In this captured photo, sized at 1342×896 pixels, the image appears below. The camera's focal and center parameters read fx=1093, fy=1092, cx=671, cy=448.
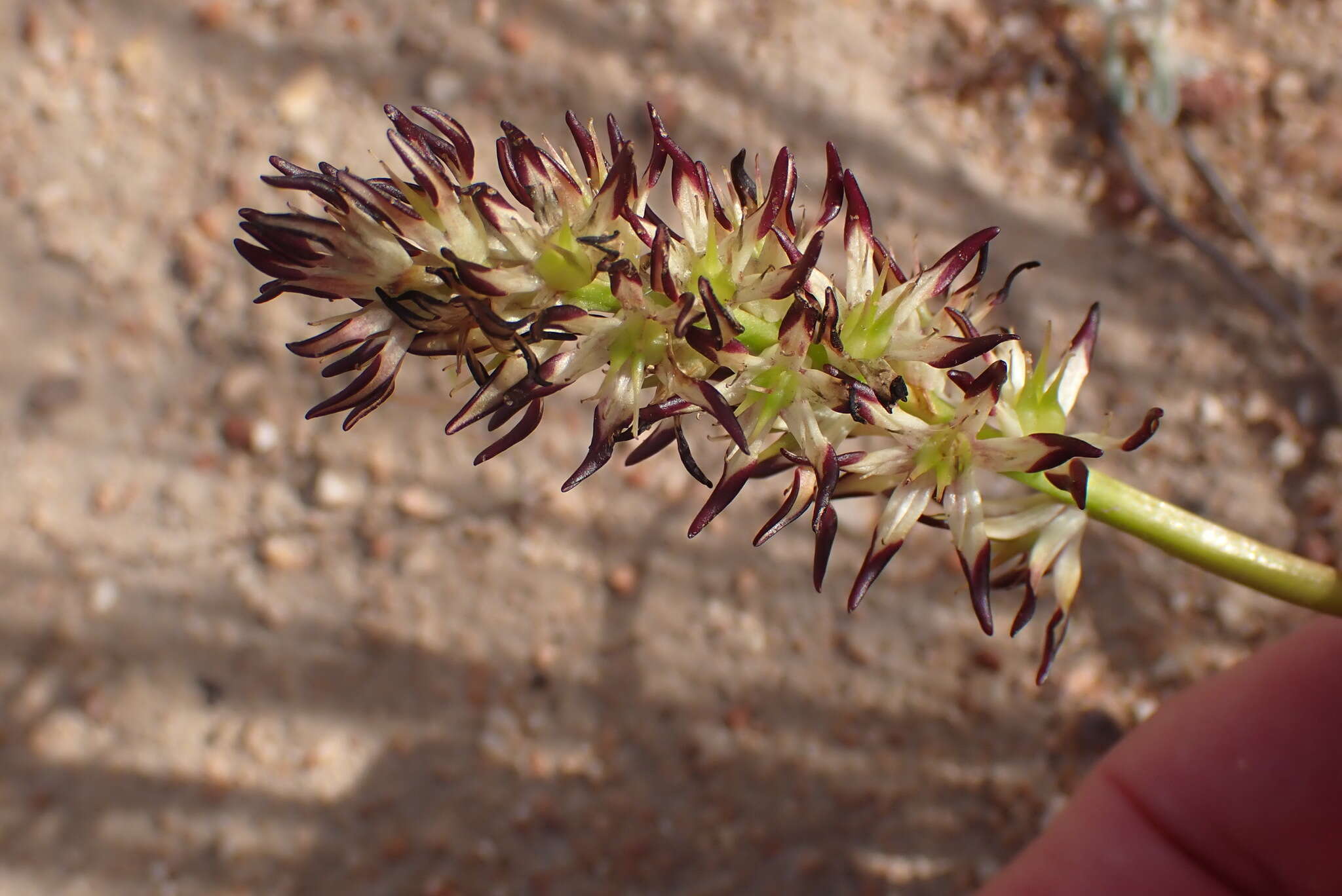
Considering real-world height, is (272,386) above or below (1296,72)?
below

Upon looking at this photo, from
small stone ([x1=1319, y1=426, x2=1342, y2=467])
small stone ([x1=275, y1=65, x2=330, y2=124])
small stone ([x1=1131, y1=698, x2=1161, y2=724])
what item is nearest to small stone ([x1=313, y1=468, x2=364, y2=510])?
small stone ([x1=275, y1=65, x2=330, y2=124])

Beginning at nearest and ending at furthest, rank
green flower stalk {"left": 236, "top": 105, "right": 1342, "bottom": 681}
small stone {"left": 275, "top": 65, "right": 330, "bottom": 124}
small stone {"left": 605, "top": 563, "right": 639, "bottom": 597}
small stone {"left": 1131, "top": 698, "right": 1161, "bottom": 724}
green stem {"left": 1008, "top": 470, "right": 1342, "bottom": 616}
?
1. green flower stalk {"left": 236, "top": 105, "right": 1342, "bottom": 681}
2. green stem {"left": 1008, "top": 470, "right": 1342, "bottom": 616}
3. small stone {"left": 1131, "top": 698, "right": 1161, "bottom": 724}
4. small stone {"left": 605, "top": 563, "right": 639, "bottom": 597}
5. small stone {"left": 275, "top": 65, "right": 330, "bottom": 124}

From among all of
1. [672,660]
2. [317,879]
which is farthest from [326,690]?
[672,660]

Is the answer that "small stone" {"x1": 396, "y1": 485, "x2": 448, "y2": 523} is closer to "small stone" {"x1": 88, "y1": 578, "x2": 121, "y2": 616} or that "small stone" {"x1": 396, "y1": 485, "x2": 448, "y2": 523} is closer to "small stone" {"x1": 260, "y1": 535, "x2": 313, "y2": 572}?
"small stone" {"x1": 260, "y1": 535, "x2": 313, "y2": 572}

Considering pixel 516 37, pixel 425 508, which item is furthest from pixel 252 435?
pixel 516 37

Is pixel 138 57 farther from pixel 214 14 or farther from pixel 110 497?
pixel 110 497

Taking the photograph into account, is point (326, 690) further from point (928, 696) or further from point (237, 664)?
point (928, 696)
